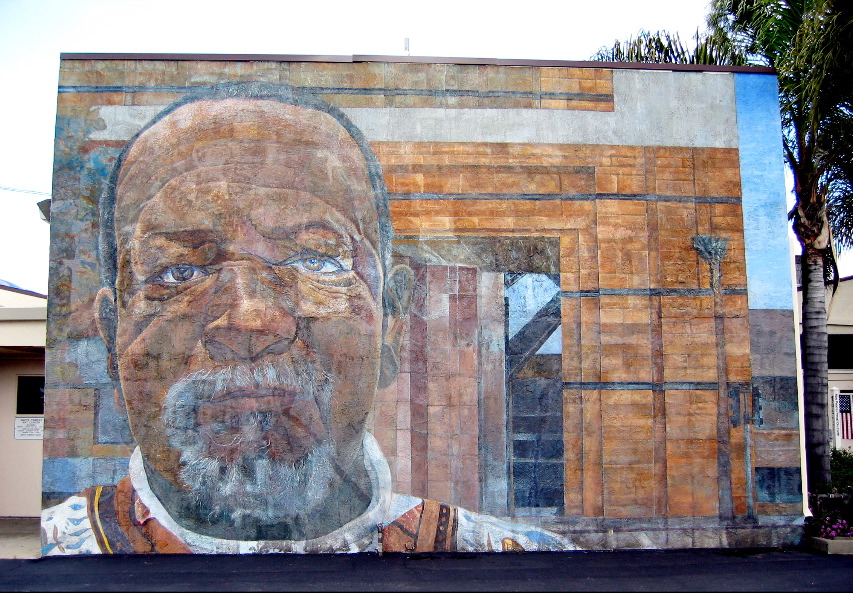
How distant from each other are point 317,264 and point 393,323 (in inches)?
52.3

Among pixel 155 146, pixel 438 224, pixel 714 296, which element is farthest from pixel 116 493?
pixel 714 296

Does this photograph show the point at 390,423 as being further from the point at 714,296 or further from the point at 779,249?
the point at 779,249

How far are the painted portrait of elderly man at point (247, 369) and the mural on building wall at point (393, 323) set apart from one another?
1.2 inches

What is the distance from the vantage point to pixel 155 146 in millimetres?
10102

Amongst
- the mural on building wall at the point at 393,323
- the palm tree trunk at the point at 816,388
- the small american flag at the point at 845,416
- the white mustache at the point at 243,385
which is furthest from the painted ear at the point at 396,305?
the small american flag at the point at 845,416

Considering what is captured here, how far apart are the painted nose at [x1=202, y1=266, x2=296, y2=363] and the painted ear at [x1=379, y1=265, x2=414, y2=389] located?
1.30m

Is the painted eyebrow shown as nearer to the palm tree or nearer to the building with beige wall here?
the building with beige wall

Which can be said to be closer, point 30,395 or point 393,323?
point 393,323

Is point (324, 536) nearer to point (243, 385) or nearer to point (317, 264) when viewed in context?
point (243, 385)

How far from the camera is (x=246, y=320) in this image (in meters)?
9.62

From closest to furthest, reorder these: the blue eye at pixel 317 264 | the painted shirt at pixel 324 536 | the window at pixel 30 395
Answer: the painted shirt at pixel 324 536 → the blue eye at pixel 317 264 → the window at pixel 30 395

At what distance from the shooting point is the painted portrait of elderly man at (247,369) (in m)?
9.72

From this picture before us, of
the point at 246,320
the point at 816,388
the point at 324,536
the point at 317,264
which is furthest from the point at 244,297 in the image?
the point at 816,388

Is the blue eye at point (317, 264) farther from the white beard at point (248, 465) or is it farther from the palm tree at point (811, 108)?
the palm tree at point (811, 108)
